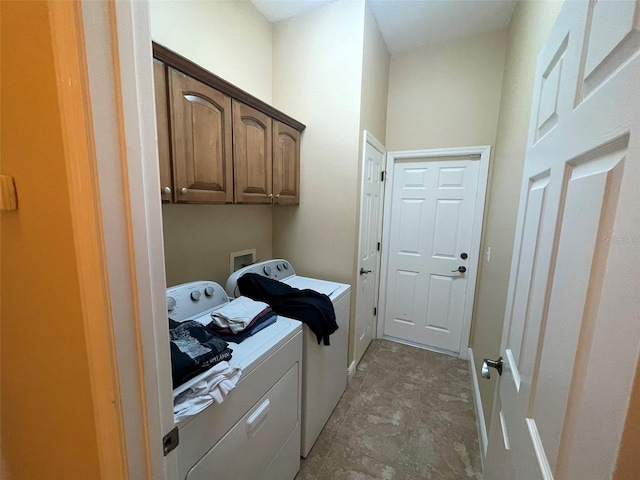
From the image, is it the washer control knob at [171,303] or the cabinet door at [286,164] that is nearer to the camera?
the washer control knob at [171,303]

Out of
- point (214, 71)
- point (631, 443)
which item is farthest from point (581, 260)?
point (214, 71)

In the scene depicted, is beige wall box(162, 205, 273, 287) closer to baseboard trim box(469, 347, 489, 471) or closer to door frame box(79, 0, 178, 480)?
door frame box(79, 0, 178, 480)

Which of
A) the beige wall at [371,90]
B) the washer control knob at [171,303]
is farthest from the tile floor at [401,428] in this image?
the washer control knob at [171,303]

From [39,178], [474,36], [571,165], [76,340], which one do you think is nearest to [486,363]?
[571,165]

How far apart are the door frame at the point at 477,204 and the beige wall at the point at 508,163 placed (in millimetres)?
128

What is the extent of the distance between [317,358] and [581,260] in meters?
1.38

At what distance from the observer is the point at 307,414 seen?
153 centimetres

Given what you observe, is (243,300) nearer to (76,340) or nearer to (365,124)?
(76,340)

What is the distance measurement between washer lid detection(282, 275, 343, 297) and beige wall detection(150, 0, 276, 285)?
0.42m

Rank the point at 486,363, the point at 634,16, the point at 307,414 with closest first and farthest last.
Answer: the point at 634,16 → the point at 486,363 → the point at 307,414

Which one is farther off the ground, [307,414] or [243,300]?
[243,300]

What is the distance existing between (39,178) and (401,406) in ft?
7.72

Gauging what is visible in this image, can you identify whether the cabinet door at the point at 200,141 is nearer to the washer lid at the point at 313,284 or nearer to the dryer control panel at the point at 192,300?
the dryer control panel at the point at 192,300

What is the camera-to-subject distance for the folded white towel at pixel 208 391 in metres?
0.77
